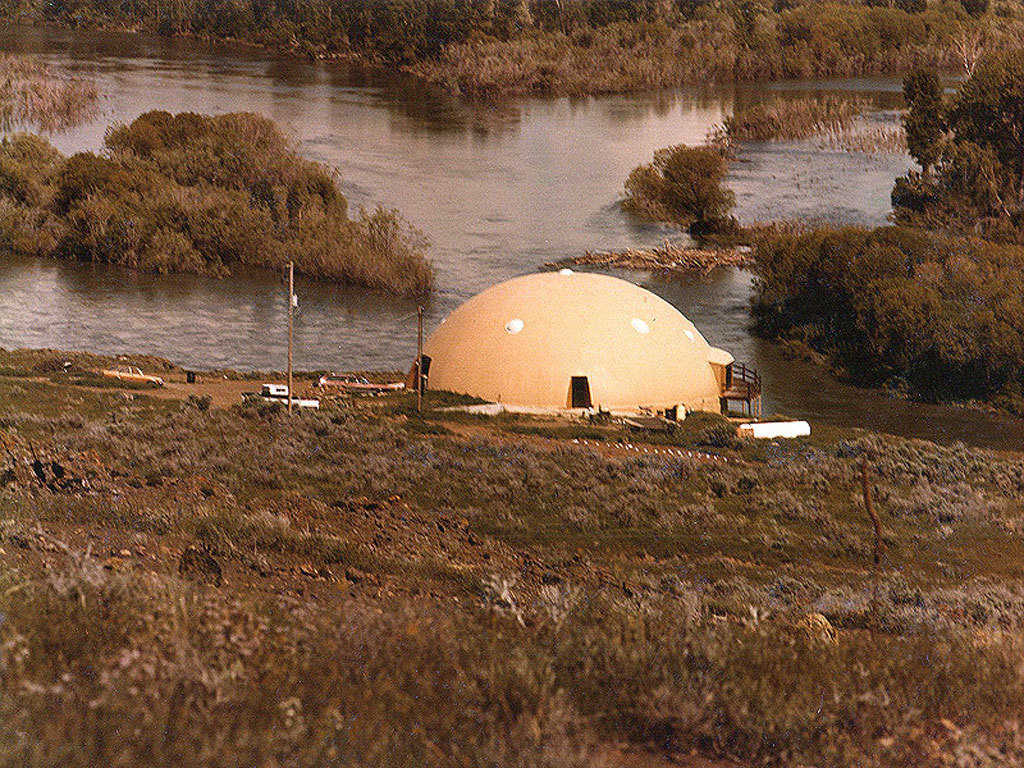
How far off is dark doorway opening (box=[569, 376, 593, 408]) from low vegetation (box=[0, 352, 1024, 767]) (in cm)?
687

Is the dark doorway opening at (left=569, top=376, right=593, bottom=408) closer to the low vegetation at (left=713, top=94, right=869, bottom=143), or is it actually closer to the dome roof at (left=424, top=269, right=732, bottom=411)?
the dome roof at (left=424, top=269, right=732, bottom=411)

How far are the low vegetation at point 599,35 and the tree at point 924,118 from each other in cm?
3431

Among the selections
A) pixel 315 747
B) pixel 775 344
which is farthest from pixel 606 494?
pixel 775 344

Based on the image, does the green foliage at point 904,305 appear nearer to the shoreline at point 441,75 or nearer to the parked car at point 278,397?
the parked car at point 278,397

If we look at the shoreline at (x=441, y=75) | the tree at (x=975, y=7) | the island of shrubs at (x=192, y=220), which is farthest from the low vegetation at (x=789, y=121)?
the island of shrubs at (x=192, y=220)

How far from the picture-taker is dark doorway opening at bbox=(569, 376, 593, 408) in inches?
1094

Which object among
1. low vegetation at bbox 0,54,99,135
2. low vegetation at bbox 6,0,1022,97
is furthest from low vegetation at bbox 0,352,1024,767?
low vegetation at bbox 6,0,1022,97

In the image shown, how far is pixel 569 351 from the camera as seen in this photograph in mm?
27984

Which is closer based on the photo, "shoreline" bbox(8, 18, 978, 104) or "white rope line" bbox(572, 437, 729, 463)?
"white rope line" bbox(572, 437, 729, 463)

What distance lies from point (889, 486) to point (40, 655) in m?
17.9

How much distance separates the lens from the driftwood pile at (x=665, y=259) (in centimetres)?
6444

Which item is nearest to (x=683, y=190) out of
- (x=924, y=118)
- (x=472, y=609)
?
(x=924, y=118)

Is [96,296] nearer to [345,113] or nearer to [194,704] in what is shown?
[345,113]

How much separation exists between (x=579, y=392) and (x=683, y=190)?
46.1 m
